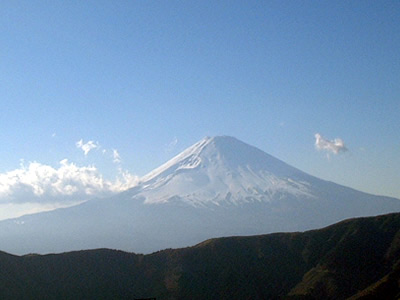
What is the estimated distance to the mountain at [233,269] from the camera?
84938 mm

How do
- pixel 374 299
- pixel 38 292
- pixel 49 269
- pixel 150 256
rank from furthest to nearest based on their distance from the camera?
1. pixel 150 256
2. pixel 49 269
3. pixel 38 292
4. pixel 374 299

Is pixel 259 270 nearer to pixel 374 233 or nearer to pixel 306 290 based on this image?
pixel 306 290

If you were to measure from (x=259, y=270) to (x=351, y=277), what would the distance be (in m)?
16.1

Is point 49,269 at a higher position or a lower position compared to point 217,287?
higher

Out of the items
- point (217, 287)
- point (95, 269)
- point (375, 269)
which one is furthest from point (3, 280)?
point (375, 269)

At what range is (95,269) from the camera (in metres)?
96.8

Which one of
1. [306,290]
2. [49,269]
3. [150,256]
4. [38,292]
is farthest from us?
[150,256]

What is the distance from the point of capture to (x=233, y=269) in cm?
9306

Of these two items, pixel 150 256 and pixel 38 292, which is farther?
pixel 150 256

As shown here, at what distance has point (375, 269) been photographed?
84250 mm

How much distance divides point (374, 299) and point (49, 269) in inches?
2210

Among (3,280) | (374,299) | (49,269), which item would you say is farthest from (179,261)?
(374,299)

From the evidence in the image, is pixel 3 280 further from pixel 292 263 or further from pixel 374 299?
pixel 374 299

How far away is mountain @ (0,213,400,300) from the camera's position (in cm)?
8494
